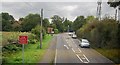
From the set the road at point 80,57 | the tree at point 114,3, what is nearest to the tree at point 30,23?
the road at point 80,57

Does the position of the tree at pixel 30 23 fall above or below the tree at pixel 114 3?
below

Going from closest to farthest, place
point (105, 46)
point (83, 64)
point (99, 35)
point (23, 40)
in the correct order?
point (23, 40)
point (83, 64)
point (105, 46)
point (99, 35)

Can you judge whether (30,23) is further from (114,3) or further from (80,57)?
(114,3)

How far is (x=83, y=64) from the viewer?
86.8 feet

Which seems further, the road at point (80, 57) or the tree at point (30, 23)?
the tree at point (30, 23)

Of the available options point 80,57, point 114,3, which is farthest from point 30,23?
point 114,3

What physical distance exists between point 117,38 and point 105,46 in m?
5.78

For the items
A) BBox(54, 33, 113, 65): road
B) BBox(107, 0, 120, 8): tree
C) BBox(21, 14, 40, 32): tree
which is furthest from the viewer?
BBox(21, 14, 40, 32): tree

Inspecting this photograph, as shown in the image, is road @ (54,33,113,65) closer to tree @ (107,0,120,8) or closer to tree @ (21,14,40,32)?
tree @ (107,0,120,8)

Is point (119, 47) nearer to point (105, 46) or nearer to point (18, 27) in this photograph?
point (105, 46)

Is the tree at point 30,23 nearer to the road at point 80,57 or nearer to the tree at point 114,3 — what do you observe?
the road at point 80,57

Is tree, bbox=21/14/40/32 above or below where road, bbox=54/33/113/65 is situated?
above

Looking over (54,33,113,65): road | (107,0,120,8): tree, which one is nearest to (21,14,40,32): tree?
(54,33,113,65): road

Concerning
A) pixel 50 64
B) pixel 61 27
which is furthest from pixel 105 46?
pixel 61 27
